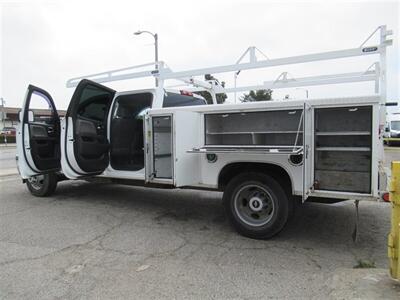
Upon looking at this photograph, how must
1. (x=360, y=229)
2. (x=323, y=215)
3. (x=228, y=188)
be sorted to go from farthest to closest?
(x=323, y=215)
(x=360, y=229)
(x=228, y=188)

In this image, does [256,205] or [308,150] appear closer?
[308,150]

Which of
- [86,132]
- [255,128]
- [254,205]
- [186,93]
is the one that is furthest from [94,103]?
[254,205]

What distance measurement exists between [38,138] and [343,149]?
5.43 metres

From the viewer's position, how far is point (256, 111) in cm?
437

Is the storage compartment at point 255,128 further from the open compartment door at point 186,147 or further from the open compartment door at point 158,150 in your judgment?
the open compartment door at point 158,150

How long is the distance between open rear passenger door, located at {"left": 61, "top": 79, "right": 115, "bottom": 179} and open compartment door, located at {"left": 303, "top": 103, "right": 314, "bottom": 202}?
373 cm

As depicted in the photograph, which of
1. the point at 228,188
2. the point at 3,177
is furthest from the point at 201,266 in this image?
the point at 3,177

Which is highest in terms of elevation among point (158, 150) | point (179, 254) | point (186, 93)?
point (186, 93)

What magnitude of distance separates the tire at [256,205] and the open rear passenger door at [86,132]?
274 cm

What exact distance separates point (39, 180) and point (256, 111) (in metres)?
5.20

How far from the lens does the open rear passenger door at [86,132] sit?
5879mm

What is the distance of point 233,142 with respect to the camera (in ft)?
16.8

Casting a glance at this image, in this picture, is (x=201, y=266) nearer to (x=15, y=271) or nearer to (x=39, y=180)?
(x=15, y=271)

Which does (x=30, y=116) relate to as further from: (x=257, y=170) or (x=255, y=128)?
(x=257, y=170)
